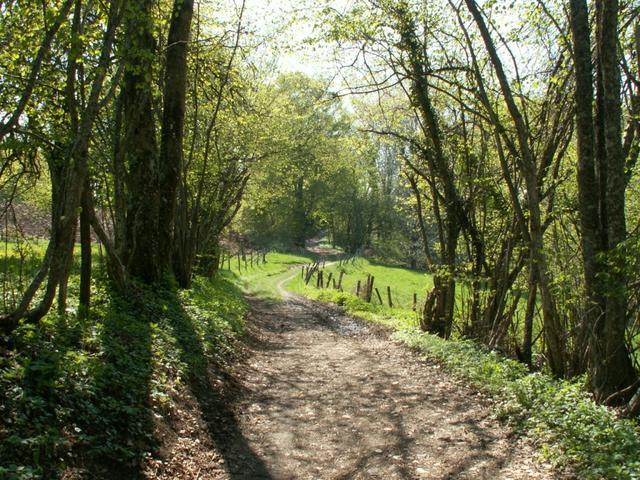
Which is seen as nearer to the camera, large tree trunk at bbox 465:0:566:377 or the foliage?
the foliage

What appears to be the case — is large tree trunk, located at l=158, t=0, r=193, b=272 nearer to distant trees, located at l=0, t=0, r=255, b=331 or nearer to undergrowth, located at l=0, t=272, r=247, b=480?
distant trees, located at l=0, t=0, r=255, b=331

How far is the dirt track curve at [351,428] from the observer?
577 cm

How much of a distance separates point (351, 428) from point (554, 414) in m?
2.63

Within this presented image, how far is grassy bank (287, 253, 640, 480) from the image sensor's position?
5.32m

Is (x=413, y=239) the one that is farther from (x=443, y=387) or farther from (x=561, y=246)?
(x=443, y=387)

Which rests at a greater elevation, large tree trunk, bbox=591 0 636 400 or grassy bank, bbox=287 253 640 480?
large tree trunk, bbox=591 0 636 400

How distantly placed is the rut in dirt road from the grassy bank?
0.83ft

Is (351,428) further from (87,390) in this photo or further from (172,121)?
(172,121)

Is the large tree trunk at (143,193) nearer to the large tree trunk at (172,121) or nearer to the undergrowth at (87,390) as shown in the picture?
the large tree trunk at (172,121)

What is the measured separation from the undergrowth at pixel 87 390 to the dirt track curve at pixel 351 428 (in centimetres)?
61

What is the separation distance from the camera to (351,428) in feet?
23.5

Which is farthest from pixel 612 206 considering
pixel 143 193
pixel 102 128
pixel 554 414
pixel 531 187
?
pixel 143 193

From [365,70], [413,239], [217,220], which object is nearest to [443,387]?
[365,70]

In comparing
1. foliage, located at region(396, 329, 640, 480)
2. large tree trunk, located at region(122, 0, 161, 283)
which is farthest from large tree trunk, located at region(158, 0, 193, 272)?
foliage, located at region(396, 329, 640, 480)
